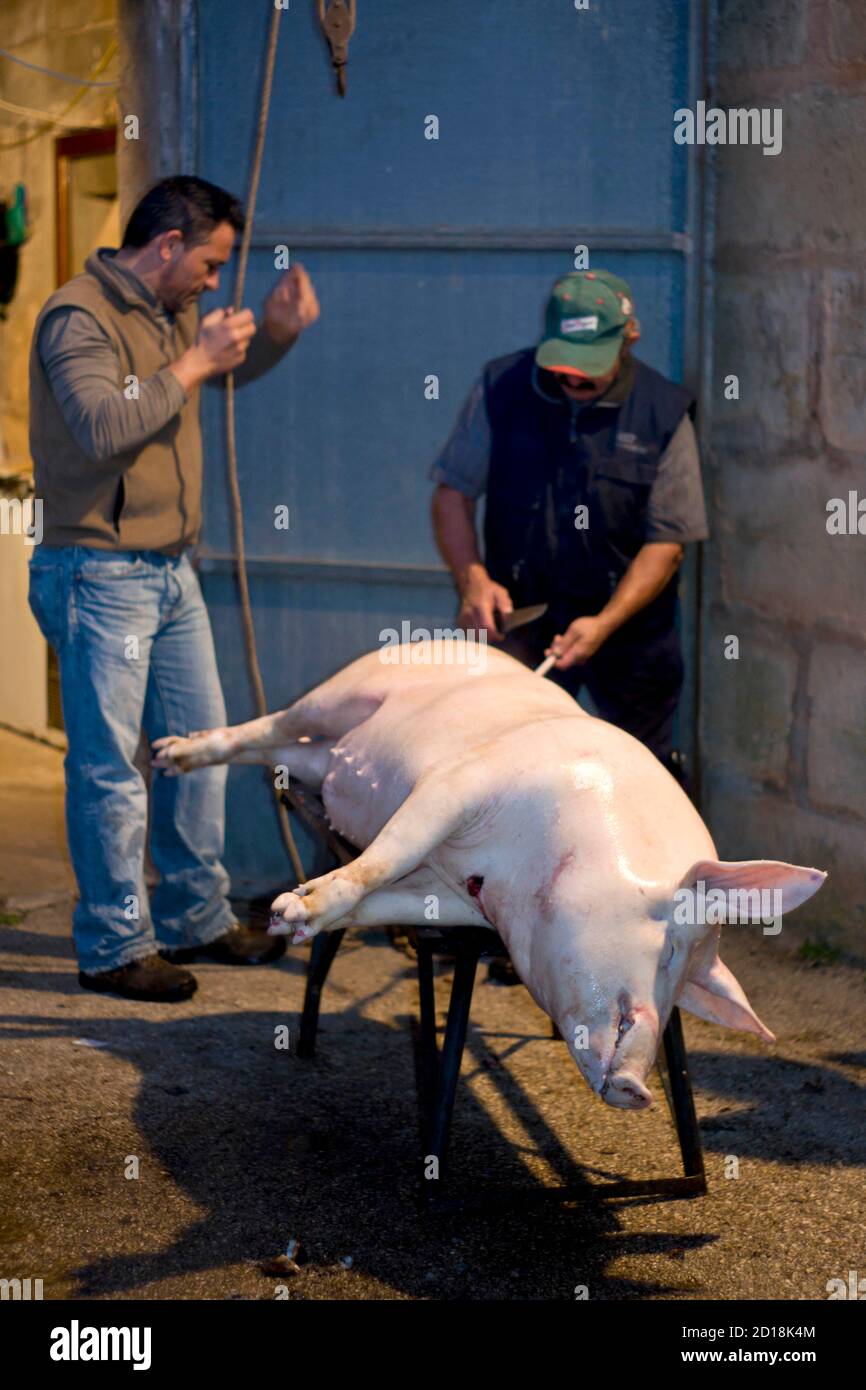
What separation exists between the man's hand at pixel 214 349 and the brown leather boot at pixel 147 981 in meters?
1.50

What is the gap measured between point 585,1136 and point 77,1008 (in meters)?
1.41

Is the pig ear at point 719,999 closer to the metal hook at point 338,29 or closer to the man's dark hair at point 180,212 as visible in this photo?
the man's dark hair at point 180,212

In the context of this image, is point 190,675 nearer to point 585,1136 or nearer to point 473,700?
point 473,700

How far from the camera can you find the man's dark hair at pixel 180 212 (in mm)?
4258

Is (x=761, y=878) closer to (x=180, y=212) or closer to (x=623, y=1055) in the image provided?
(x=623, y=1055)

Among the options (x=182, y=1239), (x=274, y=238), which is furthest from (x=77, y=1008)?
(x=274, y=238)

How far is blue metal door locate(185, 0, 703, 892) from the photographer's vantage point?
4.84 meters

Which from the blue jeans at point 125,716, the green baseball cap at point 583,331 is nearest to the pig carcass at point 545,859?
the blue jeans at point 125,716

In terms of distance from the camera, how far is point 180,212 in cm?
426

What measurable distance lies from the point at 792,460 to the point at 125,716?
2.03 meters

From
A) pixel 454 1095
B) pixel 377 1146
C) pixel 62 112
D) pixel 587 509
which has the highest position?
pixel 62 112

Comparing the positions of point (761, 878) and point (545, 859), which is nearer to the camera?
point (761, 878)

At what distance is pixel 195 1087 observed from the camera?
3859 mm

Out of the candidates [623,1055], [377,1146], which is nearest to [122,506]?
[377,1146]
